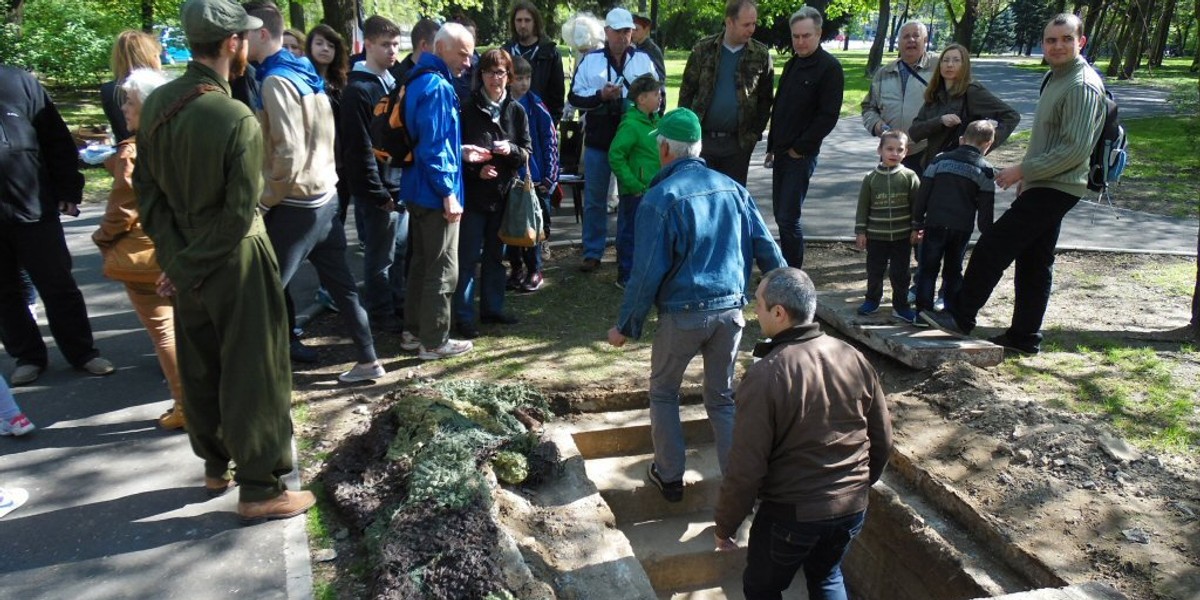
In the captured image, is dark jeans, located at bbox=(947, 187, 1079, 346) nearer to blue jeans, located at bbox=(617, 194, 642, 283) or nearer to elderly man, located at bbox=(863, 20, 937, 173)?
elderly man, located at bbox=(863, 20, 937, 173)

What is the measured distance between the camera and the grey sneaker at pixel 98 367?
17.0 feet

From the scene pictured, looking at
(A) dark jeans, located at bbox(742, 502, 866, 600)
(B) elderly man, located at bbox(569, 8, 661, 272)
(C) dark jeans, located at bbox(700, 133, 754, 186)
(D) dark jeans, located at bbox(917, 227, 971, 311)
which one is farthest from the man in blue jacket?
(D) dark jeans, located at bbox(917, 227, 971, 311)

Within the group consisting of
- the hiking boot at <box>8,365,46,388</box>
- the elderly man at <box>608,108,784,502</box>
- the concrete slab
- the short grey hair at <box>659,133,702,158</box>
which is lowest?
the concrete slab

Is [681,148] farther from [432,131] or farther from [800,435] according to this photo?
[432,131]

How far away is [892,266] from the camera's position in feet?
20.1

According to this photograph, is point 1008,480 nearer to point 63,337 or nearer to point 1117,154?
point 1117,154

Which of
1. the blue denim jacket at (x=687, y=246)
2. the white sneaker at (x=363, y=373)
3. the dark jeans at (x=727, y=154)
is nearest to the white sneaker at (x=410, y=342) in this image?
the white sneaker at (x=363, y=373)

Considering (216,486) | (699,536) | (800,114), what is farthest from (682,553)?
(800,114)

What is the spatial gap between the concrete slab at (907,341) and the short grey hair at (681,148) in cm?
247

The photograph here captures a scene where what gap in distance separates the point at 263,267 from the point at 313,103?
59.1 inches

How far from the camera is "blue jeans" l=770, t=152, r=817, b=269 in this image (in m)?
6.63

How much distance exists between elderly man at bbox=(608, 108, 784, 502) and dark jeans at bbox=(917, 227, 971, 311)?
242 cm

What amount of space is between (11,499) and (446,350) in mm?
2543

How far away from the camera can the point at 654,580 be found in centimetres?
457
